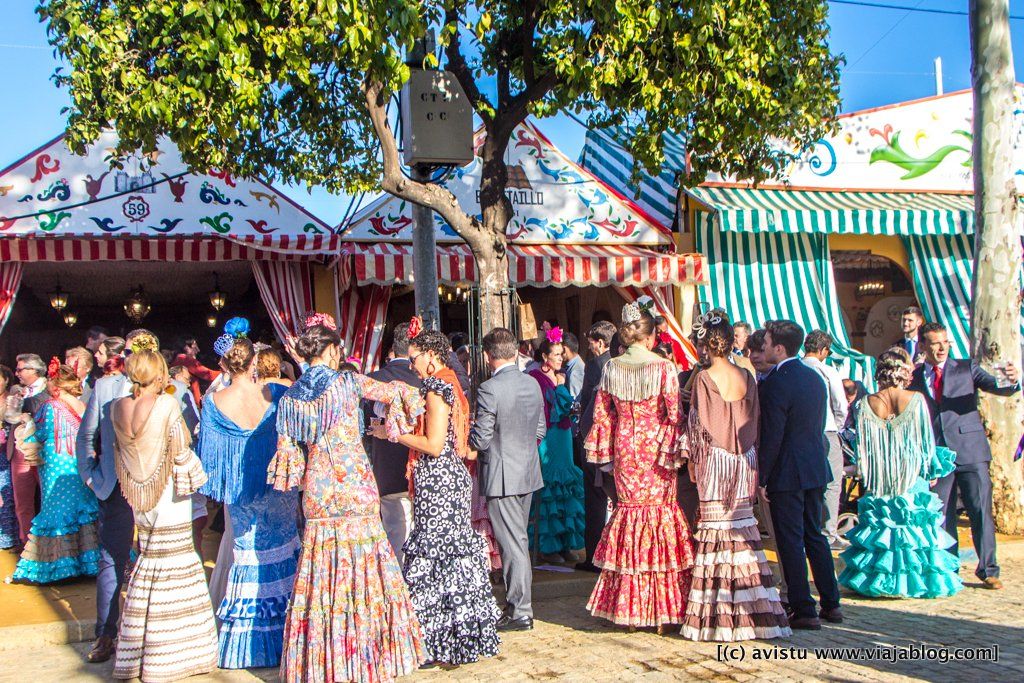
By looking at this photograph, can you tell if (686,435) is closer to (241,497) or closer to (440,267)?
(241,497)

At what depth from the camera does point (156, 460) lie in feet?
16.3

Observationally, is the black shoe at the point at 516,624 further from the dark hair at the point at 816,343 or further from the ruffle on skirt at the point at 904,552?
the dark hair at the point at 816,343

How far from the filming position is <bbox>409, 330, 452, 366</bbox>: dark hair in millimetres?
5336

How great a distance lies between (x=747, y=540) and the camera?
5.39 m

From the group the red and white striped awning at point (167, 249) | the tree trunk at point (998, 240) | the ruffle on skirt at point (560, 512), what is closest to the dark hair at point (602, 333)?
the ruffle on skirt at point (560, 512)

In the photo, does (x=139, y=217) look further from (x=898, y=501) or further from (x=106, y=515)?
(x=898, y=501)

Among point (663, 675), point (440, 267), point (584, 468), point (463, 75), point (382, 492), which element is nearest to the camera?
point (663, 675)

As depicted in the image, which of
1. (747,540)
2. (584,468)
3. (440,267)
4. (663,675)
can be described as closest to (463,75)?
(440,267)

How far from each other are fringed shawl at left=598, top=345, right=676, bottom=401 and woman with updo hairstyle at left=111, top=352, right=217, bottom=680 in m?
2.51

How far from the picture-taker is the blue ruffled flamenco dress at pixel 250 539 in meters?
5.09

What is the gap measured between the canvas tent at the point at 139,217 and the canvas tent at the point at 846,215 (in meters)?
5.22

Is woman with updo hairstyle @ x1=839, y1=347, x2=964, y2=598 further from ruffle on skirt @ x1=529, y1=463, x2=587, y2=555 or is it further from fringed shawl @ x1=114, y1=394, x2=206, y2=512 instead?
fringed shawl @ x1=114, y1=394, x2=206, y2=512

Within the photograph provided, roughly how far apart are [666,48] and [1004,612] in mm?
4920

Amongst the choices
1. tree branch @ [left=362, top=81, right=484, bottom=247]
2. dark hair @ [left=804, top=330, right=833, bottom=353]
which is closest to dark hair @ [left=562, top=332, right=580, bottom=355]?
tree branch @ [left=362, top=81, right=484, bottom=247]
